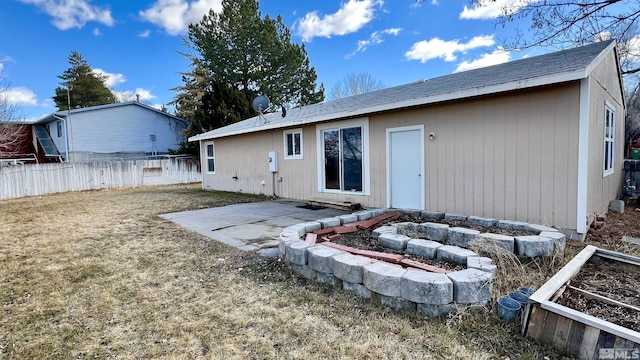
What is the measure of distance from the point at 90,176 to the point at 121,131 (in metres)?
6.31

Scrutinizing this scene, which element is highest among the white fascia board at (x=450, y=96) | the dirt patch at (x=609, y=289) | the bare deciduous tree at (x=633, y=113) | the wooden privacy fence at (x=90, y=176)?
the bare deciduous tree at (x=633, y=113)

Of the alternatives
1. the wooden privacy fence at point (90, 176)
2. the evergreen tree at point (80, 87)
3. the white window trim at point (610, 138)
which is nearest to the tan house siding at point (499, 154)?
the white window trim at point (610, 138)

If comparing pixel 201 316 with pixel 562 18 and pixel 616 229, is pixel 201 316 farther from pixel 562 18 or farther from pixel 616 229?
pixel 562 18

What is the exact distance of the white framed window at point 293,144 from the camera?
864 cm

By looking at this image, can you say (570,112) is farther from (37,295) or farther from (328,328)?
(37,295)

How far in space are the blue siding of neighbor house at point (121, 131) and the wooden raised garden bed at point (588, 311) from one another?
21650 millimetres

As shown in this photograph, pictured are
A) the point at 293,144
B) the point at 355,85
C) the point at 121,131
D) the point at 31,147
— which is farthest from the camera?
the point at 355,85

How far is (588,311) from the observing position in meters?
2.23

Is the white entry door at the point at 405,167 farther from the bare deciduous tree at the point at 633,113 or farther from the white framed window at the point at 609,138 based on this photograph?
the bare deciduous tree at the point at 633,113

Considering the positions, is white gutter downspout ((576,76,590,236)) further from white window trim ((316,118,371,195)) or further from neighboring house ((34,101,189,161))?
neighboring house ((34,101,189,161))

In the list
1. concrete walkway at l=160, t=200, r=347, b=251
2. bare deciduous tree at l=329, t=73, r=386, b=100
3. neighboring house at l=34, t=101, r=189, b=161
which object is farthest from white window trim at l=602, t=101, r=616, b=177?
neighboring house at l=34, t=101, r=189, b=161

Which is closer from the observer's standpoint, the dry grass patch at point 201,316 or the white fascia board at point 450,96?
the dry grass patch at point 201,316

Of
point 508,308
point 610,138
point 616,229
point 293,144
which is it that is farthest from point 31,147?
point 610,138

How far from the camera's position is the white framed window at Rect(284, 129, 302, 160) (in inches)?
340
